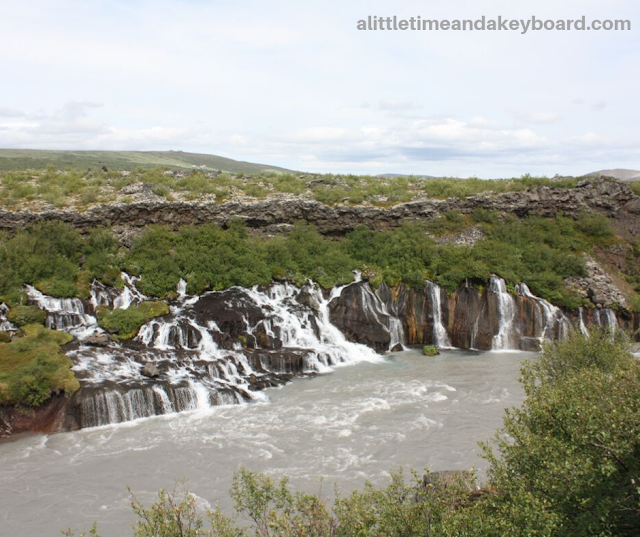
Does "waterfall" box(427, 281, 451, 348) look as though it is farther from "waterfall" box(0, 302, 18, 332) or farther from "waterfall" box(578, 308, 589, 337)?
"waterfall" box(0, 302, 18, 332)

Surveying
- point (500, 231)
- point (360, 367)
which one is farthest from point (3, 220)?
point (500, 231)

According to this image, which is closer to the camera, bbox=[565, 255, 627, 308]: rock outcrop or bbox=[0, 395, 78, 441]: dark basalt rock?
bbox=[0, 395, 78, 441]: dark basalt rock

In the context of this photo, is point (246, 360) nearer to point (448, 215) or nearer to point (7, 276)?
point (7, 276)

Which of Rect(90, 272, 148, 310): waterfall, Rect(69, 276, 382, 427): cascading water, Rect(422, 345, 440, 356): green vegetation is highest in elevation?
Rect(90, 272, 148, 310): waterfall

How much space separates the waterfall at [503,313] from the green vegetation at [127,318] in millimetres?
22158

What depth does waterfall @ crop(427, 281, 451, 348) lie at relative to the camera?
116 ft

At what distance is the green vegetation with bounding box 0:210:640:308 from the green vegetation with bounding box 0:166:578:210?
13.5 feet

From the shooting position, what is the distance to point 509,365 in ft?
101

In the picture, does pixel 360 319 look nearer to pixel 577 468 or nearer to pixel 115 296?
pixel 115 296

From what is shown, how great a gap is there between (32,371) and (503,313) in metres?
28.6

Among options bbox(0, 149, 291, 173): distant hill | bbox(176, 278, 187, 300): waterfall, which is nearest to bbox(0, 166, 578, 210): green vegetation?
bbox(176, 278, 187, 300): waterfall

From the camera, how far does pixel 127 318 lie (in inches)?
1182

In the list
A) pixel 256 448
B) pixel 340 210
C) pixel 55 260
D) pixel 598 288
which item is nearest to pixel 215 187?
pixel 340 210

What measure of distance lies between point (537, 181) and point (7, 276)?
46.2m
